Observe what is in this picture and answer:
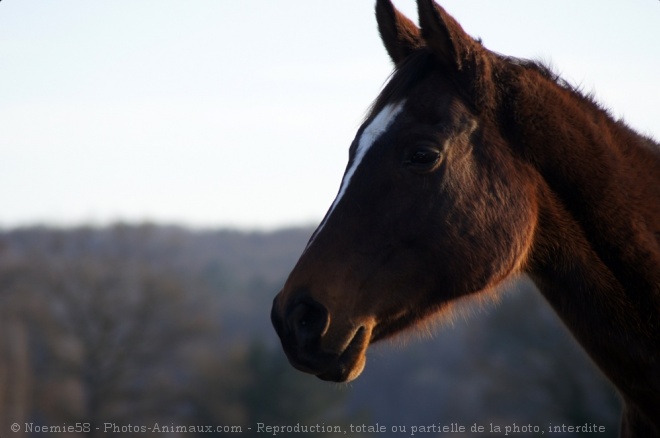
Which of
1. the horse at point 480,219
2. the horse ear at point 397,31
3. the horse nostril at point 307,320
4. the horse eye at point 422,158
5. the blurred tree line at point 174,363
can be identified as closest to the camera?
the horse nostril at point 307,320

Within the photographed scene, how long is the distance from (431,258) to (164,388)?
40.3 metres

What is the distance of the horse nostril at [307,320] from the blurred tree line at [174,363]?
2054cm

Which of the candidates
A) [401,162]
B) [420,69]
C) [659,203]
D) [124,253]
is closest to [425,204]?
[401,162]

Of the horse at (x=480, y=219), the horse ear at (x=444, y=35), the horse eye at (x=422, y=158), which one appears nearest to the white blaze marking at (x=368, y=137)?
the horse at (x=480, y=219)

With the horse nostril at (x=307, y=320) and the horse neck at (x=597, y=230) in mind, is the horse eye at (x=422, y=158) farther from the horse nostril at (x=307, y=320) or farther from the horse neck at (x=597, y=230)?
the horse nostril at (x=307, y=320)

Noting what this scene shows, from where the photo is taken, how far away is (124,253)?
1982 inches

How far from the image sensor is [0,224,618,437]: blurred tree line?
32438 mm

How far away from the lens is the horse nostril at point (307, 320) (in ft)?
11.6

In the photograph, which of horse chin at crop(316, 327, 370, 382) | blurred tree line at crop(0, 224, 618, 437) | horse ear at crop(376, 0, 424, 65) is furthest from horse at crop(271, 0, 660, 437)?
blurred tree line at crop(0, 224, 618, 437)

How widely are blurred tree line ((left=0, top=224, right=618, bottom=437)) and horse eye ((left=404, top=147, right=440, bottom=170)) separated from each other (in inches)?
799

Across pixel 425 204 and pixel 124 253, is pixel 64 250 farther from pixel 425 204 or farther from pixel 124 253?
pixel 425 204

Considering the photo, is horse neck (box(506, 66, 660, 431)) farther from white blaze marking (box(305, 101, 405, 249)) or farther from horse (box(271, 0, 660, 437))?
white blaze marking (box(305, 101, 405, 249))

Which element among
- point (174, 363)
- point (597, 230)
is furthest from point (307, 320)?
point (174, 363)

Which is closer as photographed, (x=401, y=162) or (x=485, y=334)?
(x=401, y=162)
